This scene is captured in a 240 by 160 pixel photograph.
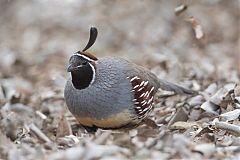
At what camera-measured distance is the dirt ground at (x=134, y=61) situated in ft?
14.6

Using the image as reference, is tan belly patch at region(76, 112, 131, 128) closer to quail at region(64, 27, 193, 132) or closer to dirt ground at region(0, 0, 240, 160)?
quail at region(64, 27, 193, 132)

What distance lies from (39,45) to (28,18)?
1.45 metres

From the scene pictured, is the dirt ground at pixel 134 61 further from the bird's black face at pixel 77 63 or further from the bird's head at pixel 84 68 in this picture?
the bird's black face at pixel 77 63

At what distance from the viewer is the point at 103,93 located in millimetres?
5738

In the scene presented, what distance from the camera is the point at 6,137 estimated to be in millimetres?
4832

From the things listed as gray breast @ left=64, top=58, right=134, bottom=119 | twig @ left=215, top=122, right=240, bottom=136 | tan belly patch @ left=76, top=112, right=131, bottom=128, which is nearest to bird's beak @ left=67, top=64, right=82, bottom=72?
gray breast @ left=64, top=58, right=134, bottom=119

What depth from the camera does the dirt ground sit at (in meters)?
4.46

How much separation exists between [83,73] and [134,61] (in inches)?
150

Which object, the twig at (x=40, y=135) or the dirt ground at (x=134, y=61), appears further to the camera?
the twig at (x=40, y=135)

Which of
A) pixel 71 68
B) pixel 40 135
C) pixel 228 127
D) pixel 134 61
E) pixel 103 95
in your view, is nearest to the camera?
pixel 40 135

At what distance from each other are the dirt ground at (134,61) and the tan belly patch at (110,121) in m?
0.15

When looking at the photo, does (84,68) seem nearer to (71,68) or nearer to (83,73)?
(83,73)

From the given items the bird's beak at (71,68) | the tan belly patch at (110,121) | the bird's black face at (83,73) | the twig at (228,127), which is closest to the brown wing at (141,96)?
the tan belly patch at (110,121)

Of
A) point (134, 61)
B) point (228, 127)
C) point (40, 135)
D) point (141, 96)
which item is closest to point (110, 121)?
→ point (141, 96)
